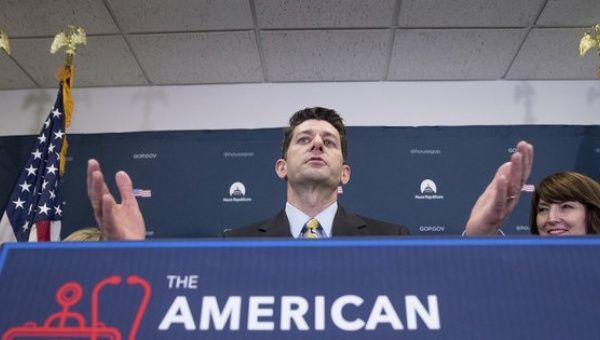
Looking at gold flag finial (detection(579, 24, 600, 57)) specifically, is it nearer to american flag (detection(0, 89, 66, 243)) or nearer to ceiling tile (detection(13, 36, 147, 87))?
ceiling tile (detection(13, 36, 147, 87))

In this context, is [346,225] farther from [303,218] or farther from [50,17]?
[50,17]

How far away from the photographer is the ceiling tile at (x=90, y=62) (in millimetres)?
2559

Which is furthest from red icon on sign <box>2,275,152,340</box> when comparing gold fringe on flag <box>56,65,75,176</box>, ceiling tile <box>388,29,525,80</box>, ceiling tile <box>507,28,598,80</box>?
ceiling tile <box>507,28,598,80</box>

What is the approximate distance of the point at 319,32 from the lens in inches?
97.3

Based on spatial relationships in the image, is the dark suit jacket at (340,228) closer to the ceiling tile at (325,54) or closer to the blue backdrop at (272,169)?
the blue backdrop at (272,169)

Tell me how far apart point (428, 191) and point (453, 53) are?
2.61 ft

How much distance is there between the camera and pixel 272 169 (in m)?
2.57

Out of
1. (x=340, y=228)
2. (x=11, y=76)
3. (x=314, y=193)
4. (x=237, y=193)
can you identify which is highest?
(x=11, y=76)

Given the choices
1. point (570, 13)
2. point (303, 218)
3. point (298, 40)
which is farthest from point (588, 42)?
point (303, 218)

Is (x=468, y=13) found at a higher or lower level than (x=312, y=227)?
higher

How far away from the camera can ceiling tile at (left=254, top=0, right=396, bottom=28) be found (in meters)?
2.29

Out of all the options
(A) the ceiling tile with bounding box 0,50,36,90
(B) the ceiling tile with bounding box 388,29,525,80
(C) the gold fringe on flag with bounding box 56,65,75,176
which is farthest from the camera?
(A) the ceiling tile with bounding box 0,50,36,90

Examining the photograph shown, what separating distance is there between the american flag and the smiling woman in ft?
6.97

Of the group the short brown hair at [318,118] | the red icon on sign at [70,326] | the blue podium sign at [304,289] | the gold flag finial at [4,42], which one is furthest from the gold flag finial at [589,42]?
the gold flag finial at [4,42]
